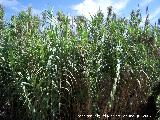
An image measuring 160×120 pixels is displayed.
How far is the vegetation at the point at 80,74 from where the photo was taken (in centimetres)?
586

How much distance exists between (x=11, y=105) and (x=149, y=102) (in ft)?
6.30

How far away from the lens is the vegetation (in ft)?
19.2

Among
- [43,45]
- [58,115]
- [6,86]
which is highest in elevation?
[43,45]

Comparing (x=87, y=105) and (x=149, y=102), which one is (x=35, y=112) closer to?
(x=87, y=105)

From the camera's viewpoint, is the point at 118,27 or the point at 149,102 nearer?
the point at 149,102

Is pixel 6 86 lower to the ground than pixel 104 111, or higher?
higher

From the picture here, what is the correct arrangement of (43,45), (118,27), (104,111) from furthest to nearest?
(118,27)
(43,45)
(104,111)

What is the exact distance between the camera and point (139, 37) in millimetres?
6676

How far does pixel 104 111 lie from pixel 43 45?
1.27m

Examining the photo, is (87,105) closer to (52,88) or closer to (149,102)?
(52,88)

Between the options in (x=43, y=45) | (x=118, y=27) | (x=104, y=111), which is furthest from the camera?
(x=118, y=27)

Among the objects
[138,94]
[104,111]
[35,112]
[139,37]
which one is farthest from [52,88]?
[139,37]

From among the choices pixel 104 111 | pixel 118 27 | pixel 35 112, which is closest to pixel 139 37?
pixel 118 27

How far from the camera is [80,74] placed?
19.8 feet
